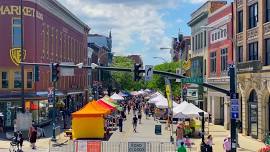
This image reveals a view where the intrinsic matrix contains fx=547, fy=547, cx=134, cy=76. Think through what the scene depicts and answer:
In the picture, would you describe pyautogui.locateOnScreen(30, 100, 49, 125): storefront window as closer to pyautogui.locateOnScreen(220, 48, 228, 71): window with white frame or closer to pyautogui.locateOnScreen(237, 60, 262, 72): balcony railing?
pyautogui.locateOnScreen(220, 48, 228, 71): window with white frame

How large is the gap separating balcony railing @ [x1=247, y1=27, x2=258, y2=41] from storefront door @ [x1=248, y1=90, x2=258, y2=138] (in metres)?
4.16

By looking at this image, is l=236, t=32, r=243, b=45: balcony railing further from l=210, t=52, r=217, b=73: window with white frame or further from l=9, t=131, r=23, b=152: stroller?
l=9, t=131, r=23, b=152: stroller

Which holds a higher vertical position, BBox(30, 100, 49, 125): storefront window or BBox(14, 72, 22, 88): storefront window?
BBox(14, 72, 22, 88): storefront window

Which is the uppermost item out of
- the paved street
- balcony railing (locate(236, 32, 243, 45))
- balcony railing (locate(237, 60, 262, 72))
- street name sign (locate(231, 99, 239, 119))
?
balcony railing (locate(236, 32, 243, 45))

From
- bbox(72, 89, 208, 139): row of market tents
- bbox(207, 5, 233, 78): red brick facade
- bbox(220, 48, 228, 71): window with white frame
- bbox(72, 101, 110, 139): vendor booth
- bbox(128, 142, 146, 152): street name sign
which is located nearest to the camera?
bbox(128, 142, 146, 152): street name sign

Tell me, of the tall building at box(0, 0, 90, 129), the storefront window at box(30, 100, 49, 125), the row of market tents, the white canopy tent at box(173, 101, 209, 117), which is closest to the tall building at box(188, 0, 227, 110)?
the tall building at box(0, 0, 90, 129)

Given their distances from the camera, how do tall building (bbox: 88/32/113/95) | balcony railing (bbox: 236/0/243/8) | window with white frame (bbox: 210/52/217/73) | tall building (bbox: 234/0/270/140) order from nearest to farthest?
tall building (bbox: 234/0/270/140)
balcony railing (bbox: 236/0/243/8)
window with white frame (bbox: 210/52/217/73)
tall building (bbox: 88/32/113/95)

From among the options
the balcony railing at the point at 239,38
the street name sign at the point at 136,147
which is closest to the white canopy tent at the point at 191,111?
the balcony railing at the point at 239,38

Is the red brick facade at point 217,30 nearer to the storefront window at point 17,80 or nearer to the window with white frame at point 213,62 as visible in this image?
the window with white frame at point 213,62

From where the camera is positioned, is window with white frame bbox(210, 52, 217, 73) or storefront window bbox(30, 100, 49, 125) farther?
window with white frame bbox(210, 52, 217, 73)

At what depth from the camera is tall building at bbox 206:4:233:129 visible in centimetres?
5075

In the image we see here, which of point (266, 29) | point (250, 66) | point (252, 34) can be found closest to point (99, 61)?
point (252, 34)

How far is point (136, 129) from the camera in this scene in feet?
165

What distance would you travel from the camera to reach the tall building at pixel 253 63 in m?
38.9
